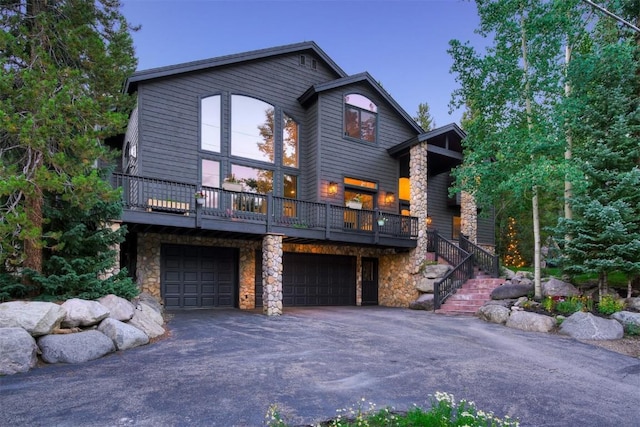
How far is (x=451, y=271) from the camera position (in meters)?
13.8

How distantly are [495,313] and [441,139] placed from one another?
8.89m

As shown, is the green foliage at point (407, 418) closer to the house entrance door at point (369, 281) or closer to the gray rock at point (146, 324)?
the gray rock at point (146, 324)

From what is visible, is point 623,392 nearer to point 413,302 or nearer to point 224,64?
point 413,302

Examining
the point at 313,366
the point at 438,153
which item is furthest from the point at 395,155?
the point at 313,366

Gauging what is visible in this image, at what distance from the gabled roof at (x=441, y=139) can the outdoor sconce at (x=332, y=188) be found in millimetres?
3277

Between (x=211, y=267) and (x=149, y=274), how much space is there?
6.86 feet

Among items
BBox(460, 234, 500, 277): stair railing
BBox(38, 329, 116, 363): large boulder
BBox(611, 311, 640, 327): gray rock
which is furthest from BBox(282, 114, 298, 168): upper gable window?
BBox(611, 311, 640, 327): gray rock

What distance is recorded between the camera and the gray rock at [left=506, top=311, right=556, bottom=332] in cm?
941

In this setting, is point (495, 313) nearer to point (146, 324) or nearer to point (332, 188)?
point (332, 188)

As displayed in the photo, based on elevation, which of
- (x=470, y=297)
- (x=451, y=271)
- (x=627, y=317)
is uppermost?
(x=451, y=271)

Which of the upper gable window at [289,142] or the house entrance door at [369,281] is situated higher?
the upper gable window at [289,142]

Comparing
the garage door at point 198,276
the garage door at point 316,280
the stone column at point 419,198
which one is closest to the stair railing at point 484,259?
the stone column at point 419,198

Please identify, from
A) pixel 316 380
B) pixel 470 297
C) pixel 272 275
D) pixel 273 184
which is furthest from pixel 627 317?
pixel 273 184

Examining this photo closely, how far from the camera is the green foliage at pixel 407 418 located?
3.59 meters
